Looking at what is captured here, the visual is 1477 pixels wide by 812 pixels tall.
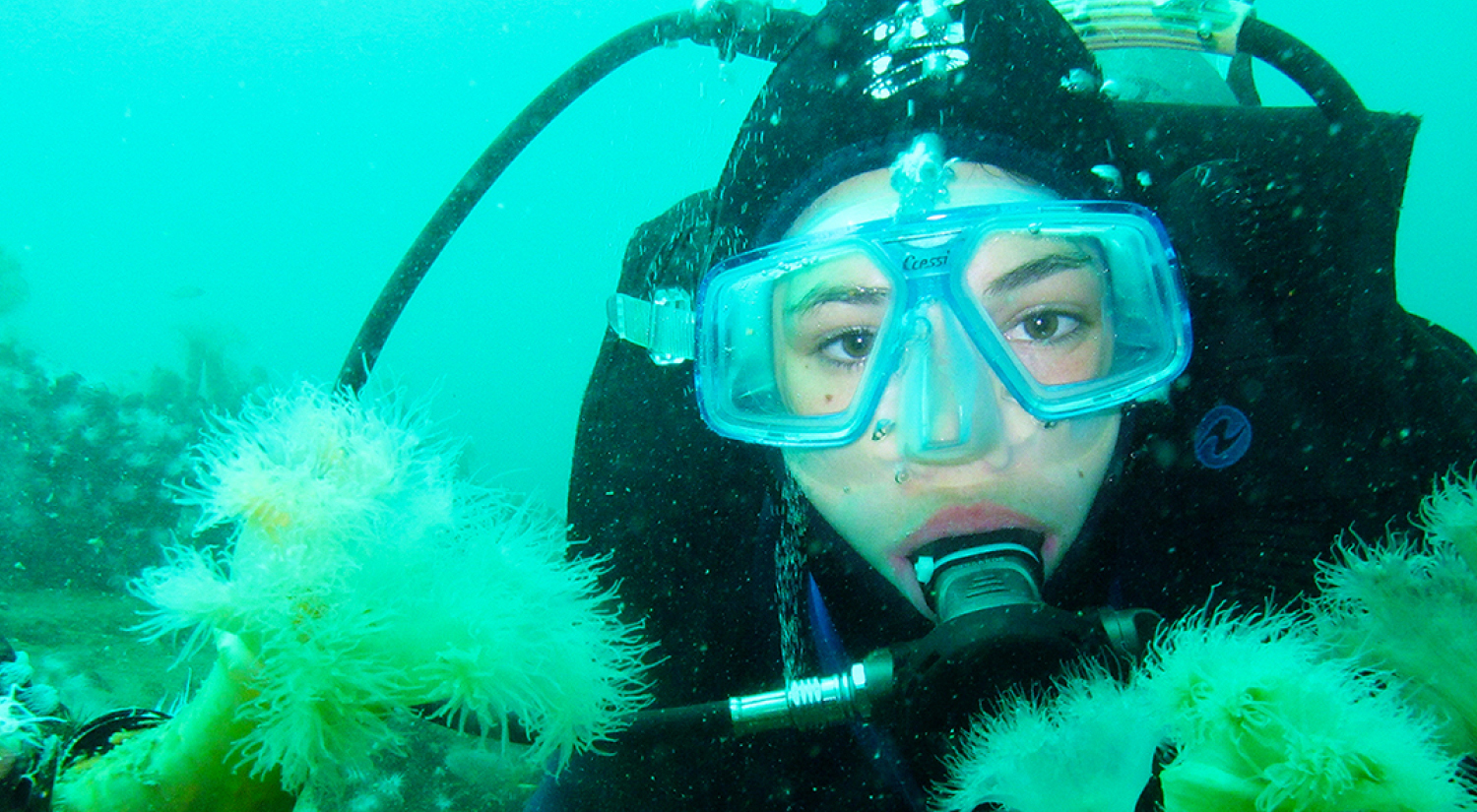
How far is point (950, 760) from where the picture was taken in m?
1.93

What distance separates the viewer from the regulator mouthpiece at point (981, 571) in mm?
1813

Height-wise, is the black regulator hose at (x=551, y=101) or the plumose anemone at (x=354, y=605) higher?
the black regulator hose at (x=551, y=101)

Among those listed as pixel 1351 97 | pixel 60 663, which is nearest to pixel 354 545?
pixel 1351 97

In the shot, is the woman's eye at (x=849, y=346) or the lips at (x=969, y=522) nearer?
the lips at (x=969, y=522)

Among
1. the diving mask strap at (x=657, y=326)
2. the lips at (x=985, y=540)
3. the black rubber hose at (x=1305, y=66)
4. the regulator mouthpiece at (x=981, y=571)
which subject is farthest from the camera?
the black rubber hose at (x=1305, y=66)

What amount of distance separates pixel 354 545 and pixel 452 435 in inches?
15.9

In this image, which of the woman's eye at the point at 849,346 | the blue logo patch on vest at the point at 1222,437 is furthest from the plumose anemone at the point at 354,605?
the blue logo patch on vest at the point at 1222,437

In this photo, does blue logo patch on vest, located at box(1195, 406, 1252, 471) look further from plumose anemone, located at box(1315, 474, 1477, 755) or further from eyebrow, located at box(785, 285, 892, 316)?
eyebrow, located at box(785, 285, 892, 316)

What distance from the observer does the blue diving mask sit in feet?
7.03

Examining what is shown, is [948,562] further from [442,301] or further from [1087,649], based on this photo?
[442,301]

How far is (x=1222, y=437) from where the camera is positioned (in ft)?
8.77

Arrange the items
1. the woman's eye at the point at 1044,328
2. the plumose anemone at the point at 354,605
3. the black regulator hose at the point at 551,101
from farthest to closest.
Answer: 1. the black regulator hose at the point at 551,101
2. the woman's eye at the point at 1044,328
3. the plumose anemone at the point at 354,605

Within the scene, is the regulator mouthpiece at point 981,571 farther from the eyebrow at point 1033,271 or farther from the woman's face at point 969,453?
the eyebrow at point 1033,271

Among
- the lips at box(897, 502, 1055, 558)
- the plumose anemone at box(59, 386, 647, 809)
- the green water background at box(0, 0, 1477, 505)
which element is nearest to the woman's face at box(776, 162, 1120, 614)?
the lips at box(897, 502, 1055, 558)
